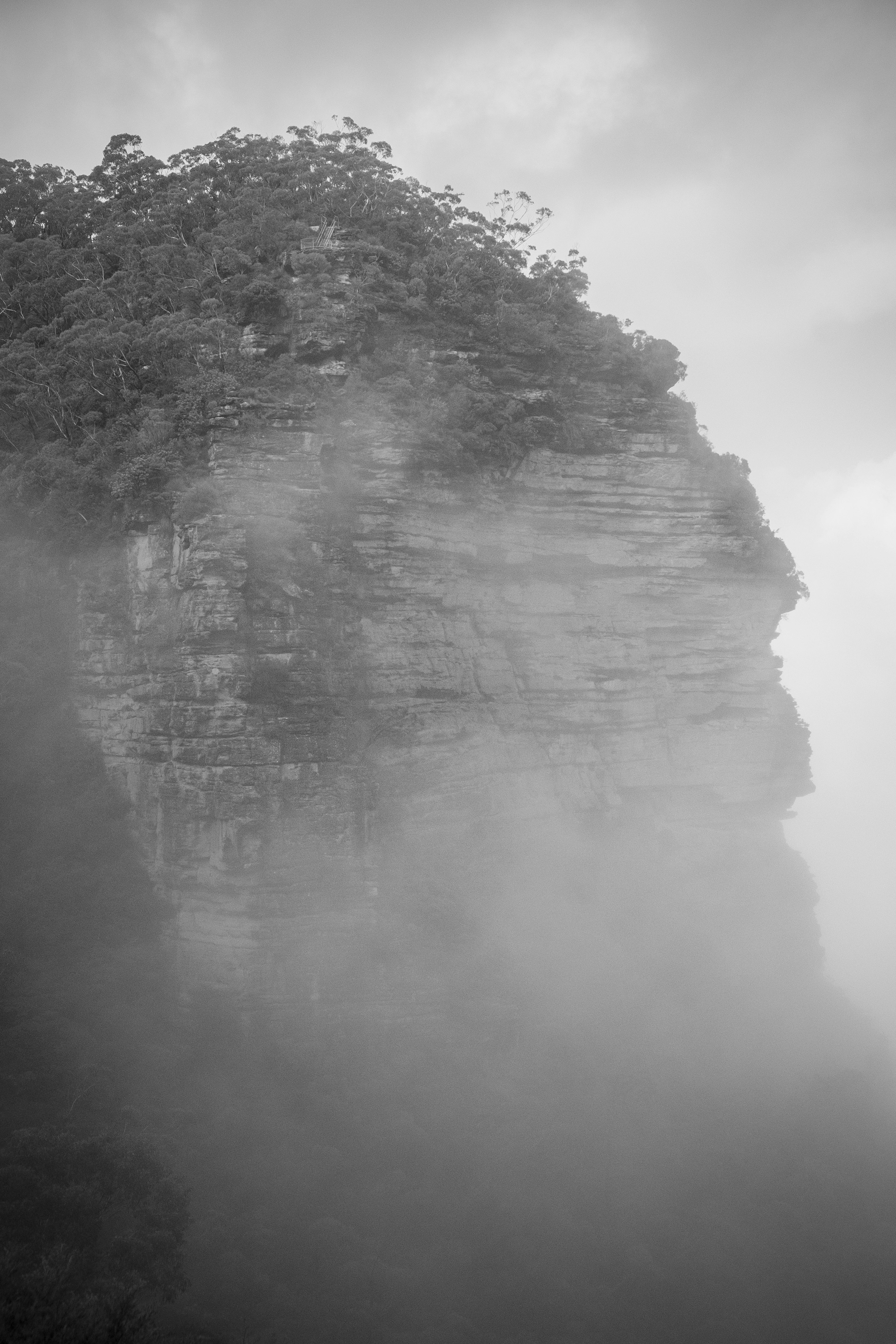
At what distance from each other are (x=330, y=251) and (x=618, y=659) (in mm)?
17331

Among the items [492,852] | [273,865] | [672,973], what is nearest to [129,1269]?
[273,865]

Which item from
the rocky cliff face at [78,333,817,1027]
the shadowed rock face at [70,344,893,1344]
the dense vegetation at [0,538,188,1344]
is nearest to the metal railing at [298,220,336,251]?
the rocky cliff face at [78,333,817,1027]

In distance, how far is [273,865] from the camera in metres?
23.2

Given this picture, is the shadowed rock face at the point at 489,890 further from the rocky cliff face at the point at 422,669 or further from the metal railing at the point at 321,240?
the metal railing at the point at 321,240

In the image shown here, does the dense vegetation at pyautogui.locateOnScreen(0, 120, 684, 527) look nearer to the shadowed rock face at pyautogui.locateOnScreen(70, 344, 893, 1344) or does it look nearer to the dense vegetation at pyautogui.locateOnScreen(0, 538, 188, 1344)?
the shadowed rock face at pyautogui.locateOnScreen(70, 344, 893, 1344)

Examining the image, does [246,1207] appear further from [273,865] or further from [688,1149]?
[688,1149]

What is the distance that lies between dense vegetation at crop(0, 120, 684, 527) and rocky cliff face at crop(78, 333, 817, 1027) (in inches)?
53.3

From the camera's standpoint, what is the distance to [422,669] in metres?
26.0

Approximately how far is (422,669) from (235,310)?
44.4 feet

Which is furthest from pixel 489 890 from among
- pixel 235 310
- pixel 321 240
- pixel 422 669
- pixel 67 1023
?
pixel 321 240

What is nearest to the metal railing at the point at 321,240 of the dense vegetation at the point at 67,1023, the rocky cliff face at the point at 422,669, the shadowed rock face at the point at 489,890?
the rocky cliff face at the point at 422,669

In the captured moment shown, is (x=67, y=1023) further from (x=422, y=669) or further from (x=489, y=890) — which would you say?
(x=422, y=669)

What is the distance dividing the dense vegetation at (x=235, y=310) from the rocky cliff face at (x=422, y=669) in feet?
4.44

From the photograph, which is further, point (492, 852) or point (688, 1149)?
point (492, 852)
